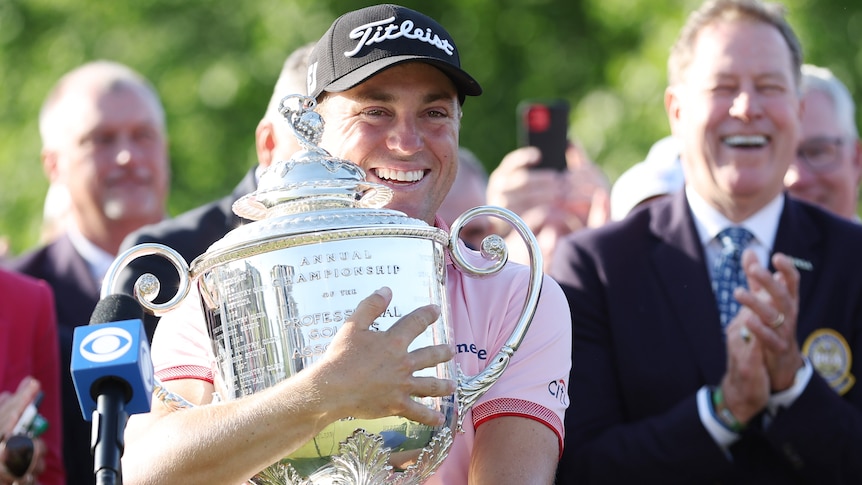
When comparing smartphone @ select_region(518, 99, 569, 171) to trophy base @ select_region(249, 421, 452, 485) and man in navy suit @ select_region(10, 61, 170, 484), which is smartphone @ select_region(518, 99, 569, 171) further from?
trophy base @ select_region(249, 421, 452, 485)

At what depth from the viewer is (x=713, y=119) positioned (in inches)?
194

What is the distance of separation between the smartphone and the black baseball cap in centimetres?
264

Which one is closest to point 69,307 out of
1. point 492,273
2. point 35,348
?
point 35,348

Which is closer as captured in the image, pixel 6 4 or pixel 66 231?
Answer: pixel 66 231

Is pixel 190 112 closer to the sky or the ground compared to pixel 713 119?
closer to the sky

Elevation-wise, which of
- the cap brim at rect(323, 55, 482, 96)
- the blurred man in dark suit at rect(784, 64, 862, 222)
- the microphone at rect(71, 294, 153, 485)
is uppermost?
the blurred man in dark suit at rect(784, 64, 862, 222)

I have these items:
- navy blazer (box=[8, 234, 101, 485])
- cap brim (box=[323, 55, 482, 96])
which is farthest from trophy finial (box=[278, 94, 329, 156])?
navy blazer (box=[8, 234, 101, 485])

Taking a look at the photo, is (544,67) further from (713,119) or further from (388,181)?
(388,181)

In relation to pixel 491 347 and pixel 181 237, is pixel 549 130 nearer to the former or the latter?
pixel 181 237

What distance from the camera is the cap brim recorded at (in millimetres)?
2982

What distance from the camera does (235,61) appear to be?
1185 centimetres

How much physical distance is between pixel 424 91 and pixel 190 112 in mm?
9101

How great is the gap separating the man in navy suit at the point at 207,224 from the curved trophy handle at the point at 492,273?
1882 millimetres

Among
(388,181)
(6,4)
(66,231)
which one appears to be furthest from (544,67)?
(388,181)
